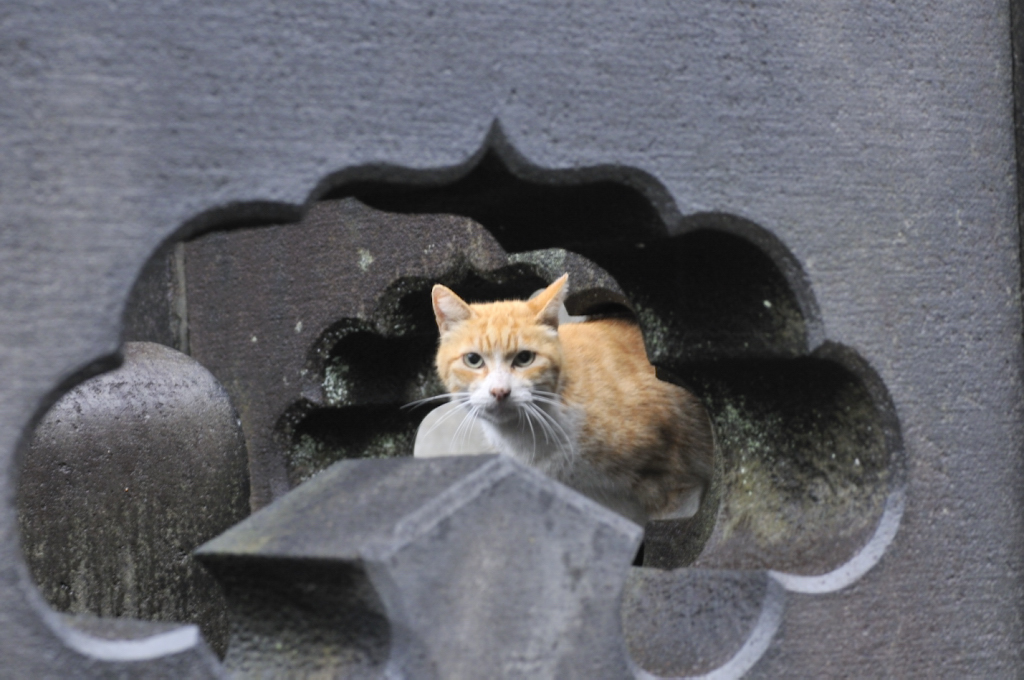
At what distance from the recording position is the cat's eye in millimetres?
3908

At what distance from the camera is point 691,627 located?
227cm

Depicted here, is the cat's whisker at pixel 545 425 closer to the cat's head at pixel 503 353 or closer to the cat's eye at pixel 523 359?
the cat's head at pixel 503 353

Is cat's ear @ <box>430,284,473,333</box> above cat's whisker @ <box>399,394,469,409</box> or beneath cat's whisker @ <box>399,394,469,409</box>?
above

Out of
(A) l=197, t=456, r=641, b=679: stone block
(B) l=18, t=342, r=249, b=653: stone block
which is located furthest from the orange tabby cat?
(A) l=197, t=456, r=641, b=679: stone block

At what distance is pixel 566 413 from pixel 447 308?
58 cm

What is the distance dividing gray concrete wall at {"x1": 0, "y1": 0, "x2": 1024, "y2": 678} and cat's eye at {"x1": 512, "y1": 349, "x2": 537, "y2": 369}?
181cm

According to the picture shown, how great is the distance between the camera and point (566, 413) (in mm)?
3893

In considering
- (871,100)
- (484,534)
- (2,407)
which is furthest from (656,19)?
(2,407)

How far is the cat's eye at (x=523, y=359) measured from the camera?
154 inches

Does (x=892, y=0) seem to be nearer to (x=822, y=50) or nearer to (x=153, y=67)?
(x=822, y=50)

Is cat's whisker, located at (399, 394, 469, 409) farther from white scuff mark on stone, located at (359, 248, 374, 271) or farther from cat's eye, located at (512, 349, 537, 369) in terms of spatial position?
white scuff mark on stone, located at (359, 248, 374, 271)

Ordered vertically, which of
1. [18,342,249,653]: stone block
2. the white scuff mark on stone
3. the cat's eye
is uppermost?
the white scuff mark on stone

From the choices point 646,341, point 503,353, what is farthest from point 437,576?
point 503,353

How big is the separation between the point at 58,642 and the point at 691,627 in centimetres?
125
